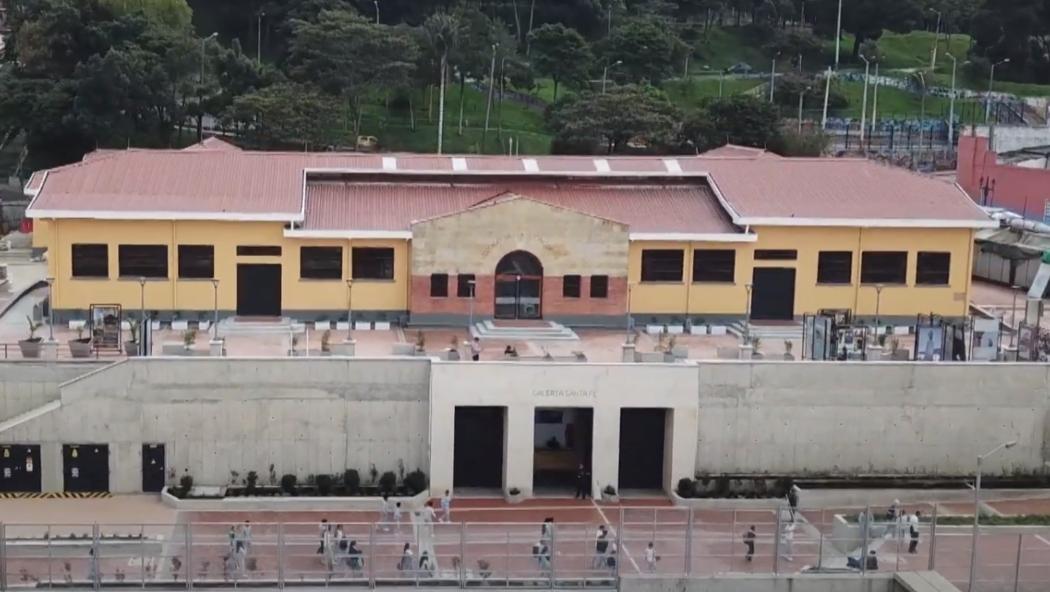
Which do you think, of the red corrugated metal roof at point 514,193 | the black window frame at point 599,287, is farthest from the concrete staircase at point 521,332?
the red corrugated metal roof at point 514,193

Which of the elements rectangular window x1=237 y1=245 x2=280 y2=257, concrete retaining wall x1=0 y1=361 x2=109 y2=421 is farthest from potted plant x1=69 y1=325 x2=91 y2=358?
rectangular window x1=237 y1=245 x2=280 y2=257

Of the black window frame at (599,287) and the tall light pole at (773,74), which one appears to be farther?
the tall light pole at (773,74)

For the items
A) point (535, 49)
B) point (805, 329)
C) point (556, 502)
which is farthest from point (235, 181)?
point (535, 49)

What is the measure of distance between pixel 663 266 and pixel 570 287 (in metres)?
3.88

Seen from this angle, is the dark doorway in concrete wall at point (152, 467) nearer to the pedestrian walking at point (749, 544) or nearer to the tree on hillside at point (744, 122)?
the pedestrian walking at point (749, 544)

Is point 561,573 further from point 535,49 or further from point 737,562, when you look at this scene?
point 535,49

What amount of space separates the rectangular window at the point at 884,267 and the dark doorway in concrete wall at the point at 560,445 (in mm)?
14623

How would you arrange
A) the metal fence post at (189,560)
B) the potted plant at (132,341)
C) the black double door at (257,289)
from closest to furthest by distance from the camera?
the metal fence post at (189,560), the potted plant at (132,341), the black double door at (257,289)

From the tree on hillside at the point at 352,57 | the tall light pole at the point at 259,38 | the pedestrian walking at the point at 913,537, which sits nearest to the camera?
the pedestrian walking at the point at 913,537

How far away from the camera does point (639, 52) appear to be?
11412cm

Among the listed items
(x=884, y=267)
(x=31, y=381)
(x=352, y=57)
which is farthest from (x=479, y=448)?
(x=352, y=57)

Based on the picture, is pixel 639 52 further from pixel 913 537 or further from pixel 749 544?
pixel 749 544

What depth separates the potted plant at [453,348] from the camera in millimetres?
47062

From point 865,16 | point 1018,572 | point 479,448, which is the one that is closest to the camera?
point 1018,572
